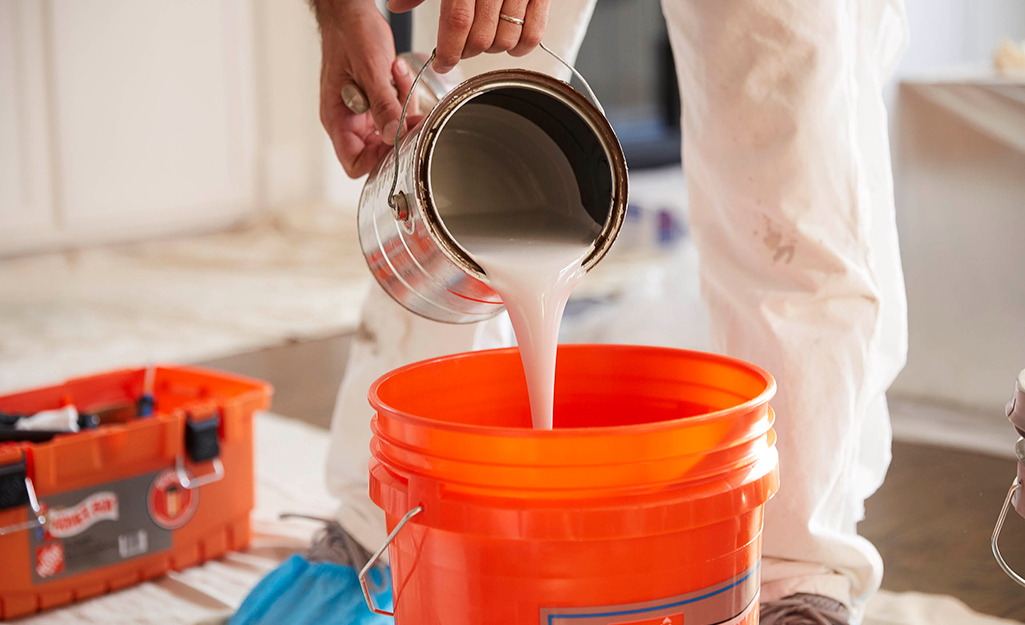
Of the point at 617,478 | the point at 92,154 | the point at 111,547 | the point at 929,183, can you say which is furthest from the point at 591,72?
the point at 617,478

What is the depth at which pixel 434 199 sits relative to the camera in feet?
2.80

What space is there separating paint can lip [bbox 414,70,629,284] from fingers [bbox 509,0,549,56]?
4 centimetres

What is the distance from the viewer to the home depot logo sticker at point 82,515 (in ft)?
3.67

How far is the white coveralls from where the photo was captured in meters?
0.91

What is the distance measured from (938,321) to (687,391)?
47.6 inches

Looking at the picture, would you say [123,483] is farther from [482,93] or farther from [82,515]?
[482,93]

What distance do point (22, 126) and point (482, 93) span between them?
2866mm

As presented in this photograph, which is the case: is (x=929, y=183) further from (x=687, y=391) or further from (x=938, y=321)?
(x=687, y=391)

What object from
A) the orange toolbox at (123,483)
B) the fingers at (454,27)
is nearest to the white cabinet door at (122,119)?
the orange toolbox at (123,483)

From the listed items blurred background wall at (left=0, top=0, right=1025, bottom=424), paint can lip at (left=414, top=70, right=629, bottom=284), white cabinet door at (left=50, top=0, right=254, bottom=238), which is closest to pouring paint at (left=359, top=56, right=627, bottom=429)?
paint can lip at (left=414, top=70, right=629, bottom=284)

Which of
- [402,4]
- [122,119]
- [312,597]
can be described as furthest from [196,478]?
[122,119]

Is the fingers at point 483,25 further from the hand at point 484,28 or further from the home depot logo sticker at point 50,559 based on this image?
the home depot logo sticker at point 50,559

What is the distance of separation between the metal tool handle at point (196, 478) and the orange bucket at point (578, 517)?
23.2 inches

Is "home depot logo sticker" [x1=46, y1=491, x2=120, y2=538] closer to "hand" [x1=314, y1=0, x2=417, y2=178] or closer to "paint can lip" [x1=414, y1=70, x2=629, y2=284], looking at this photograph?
"hand" [x1=314, y1=0, x2=417, y2=178]
